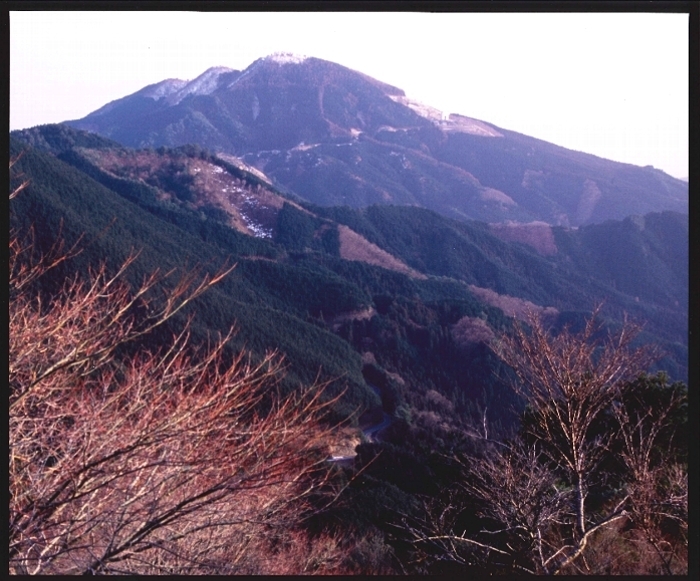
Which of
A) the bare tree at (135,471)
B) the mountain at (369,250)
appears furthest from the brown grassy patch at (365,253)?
the bare tree at (135,471)

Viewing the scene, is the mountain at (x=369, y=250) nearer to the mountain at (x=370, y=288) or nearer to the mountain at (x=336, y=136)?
the mountain at (x=370, y=288)

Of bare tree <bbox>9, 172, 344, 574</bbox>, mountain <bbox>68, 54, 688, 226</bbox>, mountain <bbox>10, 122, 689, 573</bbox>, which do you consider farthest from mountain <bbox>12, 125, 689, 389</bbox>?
mountain <bbox>68, 54, 688, 226</bbox>

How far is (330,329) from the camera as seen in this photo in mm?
25797

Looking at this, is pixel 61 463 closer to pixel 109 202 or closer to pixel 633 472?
Result: pixel 633 472

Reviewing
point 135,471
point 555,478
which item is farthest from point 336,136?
point 135,471

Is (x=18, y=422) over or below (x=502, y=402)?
over

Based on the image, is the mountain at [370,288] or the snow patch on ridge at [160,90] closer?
the mountain at [370,288]

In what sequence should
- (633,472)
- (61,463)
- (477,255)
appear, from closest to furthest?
(61,463), (633,472), (477,255)

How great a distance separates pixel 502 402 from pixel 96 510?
11.1m

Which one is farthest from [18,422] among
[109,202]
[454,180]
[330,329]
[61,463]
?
[454,180]

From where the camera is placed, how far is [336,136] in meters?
91.6

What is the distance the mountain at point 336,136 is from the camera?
73062 millimetres

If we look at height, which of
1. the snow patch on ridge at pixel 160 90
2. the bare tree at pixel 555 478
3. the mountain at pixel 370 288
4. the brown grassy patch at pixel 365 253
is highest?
the snow patch on ridge at pixel 160 90

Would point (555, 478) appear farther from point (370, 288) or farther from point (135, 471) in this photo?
point (370, 288)
